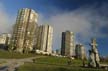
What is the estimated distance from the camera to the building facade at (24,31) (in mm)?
155875

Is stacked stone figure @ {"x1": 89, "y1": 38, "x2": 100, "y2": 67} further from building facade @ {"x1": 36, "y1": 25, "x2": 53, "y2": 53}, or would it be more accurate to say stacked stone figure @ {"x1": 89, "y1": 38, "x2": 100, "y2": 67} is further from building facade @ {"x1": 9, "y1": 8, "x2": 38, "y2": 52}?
building facade @ {"x1": 36, "y1": 25, "x2": 53, "y2": 53}

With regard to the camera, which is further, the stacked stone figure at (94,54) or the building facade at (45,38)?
the building facade at (45,38)

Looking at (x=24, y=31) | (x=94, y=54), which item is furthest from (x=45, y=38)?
(x=94, y=54)

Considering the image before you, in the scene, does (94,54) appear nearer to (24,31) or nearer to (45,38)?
(24,31)

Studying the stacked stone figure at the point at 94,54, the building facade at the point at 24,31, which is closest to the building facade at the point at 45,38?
the building facade at the point at 24,31

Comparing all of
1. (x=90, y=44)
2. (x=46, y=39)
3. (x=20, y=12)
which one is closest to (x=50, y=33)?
(x=46, y=39)

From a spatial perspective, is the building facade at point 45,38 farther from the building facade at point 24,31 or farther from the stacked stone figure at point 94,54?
the stacked stone figure at point 94,54

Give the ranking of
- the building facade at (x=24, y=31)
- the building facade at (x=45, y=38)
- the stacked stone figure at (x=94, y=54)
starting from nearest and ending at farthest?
the stacked stone figure at (x=94, y=54) → the building facade at (x=24, y=31) → the building facade at (x=45, y=38)

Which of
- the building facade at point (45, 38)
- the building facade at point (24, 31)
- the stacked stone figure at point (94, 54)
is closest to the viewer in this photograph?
the stacked stone figure at point (94, 54)

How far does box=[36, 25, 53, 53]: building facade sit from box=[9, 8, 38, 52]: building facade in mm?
19463

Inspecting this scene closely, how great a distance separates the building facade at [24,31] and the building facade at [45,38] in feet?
63.9

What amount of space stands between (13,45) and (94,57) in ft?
335

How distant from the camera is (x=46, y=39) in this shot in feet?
607

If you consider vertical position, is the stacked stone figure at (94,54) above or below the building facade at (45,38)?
below
